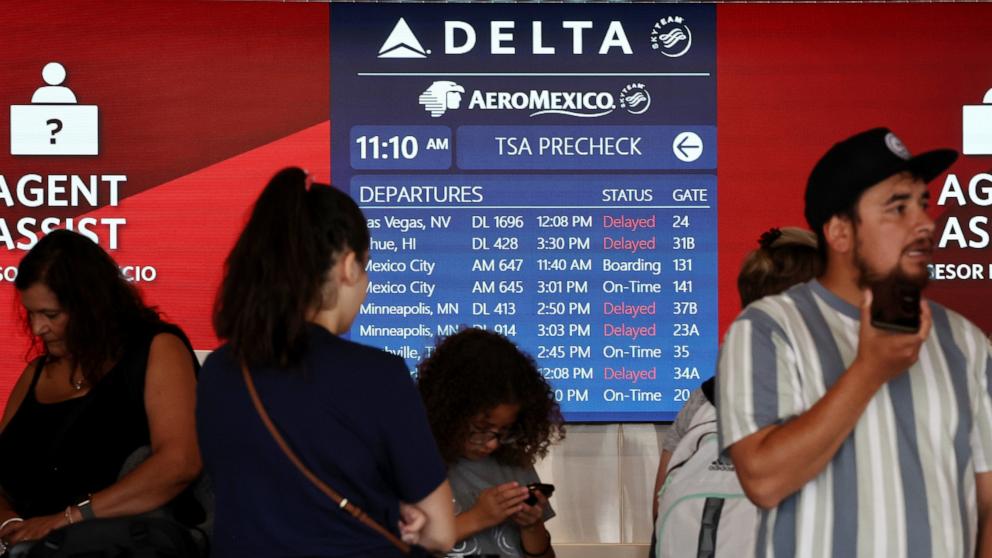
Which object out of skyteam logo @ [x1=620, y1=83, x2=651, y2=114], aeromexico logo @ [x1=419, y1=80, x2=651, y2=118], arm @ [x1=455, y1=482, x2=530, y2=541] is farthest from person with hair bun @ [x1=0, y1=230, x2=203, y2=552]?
skyteam logo @ [x1=620, y1=83, x2=651, y2=114]

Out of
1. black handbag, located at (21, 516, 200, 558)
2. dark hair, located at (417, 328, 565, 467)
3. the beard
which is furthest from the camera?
dark hair, located at (417, 328, 565, 467)

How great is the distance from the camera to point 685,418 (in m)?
3.94

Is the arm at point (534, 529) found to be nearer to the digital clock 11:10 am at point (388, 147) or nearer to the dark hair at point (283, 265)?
the dark hair at point (283, 265)

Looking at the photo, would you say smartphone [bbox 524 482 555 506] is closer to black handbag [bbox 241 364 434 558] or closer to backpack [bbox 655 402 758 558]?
backpack [bbox 655 402 758 558]

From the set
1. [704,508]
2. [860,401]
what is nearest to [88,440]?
[704,508]

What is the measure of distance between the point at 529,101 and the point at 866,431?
3.25m

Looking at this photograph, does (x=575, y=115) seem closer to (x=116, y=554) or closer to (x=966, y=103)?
(x=966, y=103)

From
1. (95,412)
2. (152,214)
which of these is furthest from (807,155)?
(95,412)

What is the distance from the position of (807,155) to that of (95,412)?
3217 mm

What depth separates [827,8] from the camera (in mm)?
5336

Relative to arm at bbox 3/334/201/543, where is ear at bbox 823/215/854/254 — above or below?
above

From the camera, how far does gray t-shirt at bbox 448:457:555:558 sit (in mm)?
3512

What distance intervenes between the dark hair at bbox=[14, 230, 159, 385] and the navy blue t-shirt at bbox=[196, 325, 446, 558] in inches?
36.7

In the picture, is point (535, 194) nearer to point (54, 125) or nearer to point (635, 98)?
point (635, 98)
